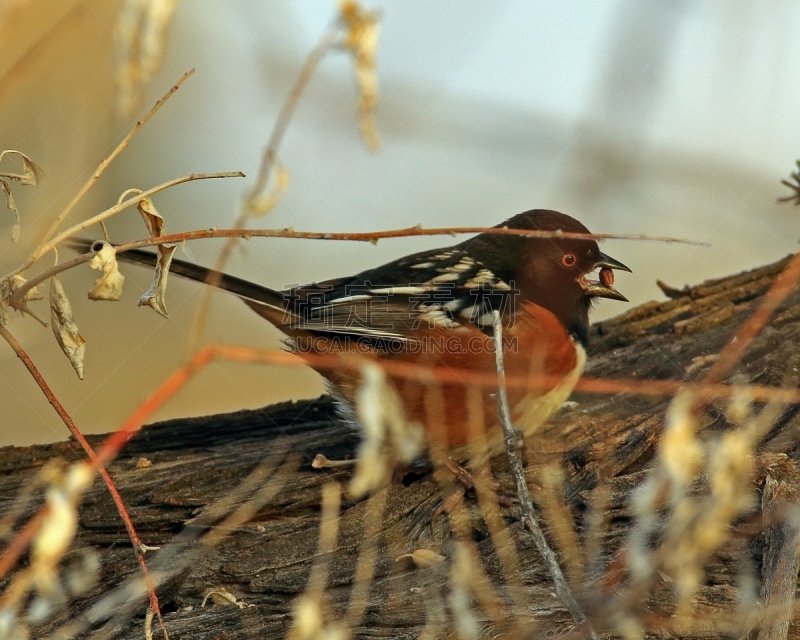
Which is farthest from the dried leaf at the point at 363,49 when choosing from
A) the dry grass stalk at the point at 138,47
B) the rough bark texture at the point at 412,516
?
the rough bark texture at the point at 412,516

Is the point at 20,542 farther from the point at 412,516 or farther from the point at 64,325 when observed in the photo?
the point at 412,516

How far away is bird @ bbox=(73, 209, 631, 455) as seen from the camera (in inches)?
85.0

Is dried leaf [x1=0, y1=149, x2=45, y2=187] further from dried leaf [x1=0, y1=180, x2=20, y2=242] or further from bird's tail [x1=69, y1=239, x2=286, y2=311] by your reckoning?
bird's tail [x1=69, y1=239, x2=286, y2=311]

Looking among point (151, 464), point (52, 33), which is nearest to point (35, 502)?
point (151, 464)

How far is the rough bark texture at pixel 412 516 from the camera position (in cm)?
153

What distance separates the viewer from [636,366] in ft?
8.49

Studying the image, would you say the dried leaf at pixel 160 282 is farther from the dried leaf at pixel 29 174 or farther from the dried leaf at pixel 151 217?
the dried leaf at pixel 29 174

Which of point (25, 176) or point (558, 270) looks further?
point (558, 270)

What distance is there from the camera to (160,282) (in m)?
1.44

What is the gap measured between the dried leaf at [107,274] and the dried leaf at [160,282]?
0.06m

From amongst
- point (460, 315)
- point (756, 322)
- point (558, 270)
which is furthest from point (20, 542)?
point (756, 322)

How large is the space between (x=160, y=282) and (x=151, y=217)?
0.13m

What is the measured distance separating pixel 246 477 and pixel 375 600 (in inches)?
27.2

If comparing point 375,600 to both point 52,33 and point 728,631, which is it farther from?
point 52,33
